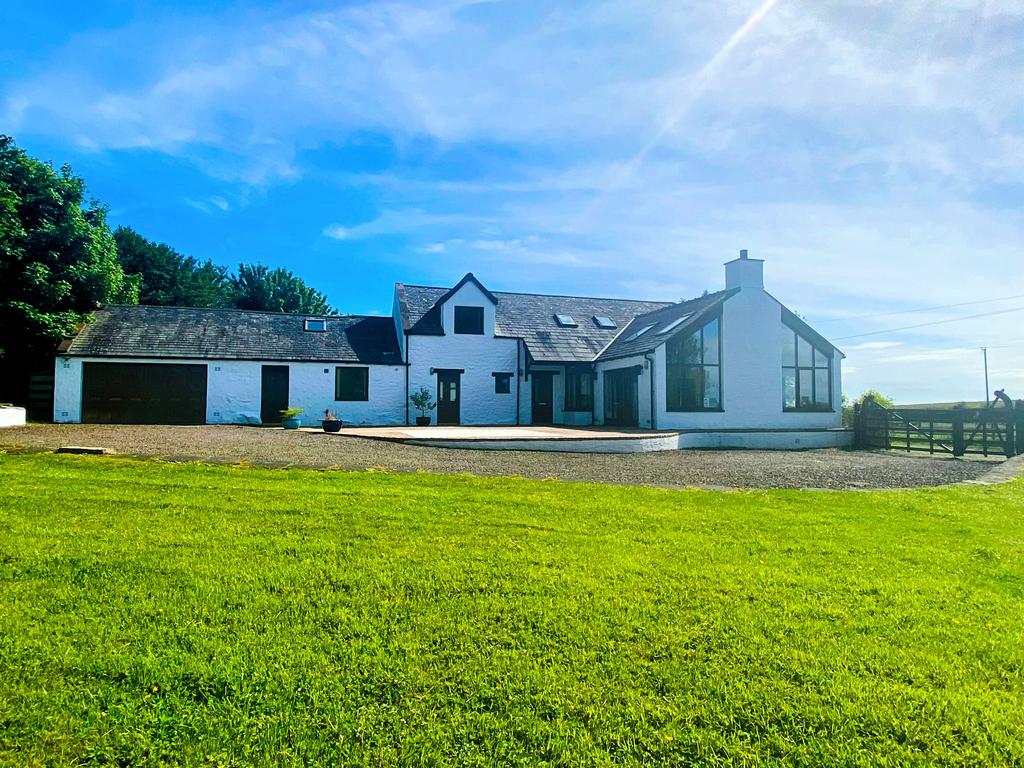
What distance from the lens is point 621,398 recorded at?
24203 mm

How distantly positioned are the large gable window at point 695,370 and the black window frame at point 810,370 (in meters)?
2.97

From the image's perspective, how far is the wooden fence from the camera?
56.2 ft

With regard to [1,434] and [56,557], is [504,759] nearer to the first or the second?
[56,557]

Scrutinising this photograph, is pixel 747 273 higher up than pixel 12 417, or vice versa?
pixel 747 273

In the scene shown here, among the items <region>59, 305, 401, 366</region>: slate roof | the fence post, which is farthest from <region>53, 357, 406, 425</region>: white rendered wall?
the fence post

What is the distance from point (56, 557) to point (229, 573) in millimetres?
1426

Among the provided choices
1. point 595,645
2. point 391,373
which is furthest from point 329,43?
point 391,373

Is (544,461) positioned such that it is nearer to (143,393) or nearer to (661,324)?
(661,324)

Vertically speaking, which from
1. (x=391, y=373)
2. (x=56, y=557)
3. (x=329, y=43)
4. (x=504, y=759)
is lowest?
(x=504, y=759)

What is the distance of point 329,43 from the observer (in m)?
9.36

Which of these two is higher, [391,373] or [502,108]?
[502,108]

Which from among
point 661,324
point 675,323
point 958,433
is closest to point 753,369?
point 675,323

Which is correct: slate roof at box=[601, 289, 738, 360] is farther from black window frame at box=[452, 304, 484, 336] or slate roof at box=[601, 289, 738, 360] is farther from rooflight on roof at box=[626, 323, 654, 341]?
black window frame at box=[452, 304, 484, 336]

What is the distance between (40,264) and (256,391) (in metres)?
8.55
